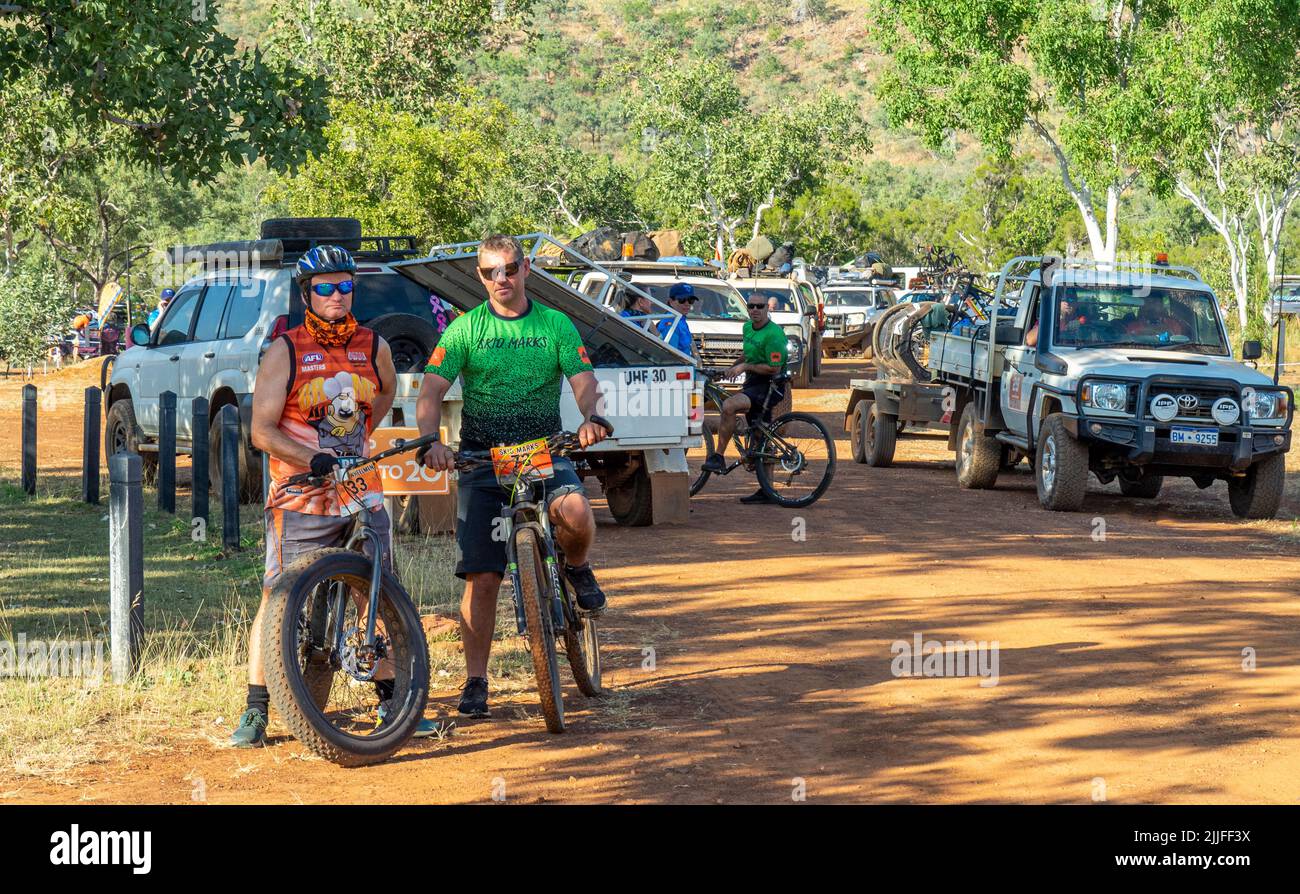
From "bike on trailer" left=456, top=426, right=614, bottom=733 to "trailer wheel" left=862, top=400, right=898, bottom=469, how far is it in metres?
12.6

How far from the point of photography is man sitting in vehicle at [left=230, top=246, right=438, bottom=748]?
686 centimetres

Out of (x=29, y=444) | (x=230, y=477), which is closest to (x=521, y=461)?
(x=230, y=477)

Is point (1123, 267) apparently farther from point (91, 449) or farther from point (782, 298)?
point (782, 298)

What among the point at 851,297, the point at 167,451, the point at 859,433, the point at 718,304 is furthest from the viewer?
the point at 851,297

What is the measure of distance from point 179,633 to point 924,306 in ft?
43.6

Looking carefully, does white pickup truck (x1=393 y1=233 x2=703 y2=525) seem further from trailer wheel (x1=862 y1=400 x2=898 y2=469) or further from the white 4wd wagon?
trailer wheel (x1=862 y1=400 x2=898 y2=469)

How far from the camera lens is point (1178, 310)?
53.1ft

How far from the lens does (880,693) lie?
8109mm

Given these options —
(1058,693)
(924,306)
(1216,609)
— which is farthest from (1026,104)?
(1058,693)

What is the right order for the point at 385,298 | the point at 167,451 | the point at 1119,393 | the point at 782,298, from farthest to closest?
the point at 782,298 → the point at 167,451 → the point at 1119,393 → the point at 385,298

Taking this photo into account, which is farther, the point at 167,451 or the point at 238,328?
the point at 238,328

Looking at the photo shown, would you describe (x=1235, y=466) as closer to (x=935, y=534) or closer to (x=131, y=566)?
(x=935, y=534)

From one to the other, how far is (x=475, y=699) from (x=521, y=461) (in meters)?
1.11

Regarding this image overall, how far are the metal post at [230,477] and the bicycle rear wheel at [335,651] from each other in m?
5.99
